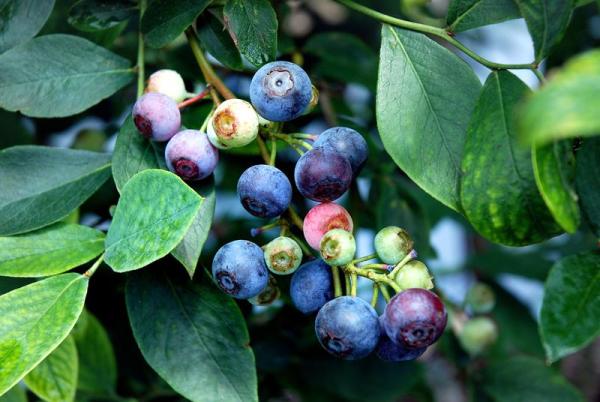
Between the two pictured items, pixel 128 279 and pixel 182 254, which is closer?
pixel 182 254

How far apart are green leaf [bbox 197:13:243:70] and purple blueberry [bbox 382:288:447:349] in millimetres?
376

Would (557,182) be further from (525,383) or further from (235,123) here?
(525,383)

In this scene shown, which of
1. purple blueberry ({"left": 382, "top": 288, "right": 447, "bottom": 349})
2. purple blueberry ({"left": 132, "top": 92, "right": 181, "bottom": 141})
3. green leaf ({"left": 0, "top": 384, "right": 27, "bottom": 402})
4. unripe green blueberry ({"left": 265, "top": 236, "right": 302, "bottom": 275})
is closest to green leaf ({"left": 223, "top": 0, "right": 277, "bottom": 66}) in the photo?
purple blueberry ({"left": 132, "top": 92, "right": 181, "bottom": 141})

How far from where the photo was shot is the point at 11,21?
100 centimetres

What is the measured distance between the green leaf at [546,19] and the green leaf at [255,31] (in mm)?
269

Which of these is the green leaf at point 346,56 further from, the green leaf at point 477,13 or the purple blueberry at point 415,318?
the purple blueberry at point 415,318

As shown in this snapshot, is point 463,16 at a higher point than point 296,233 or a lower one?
higher

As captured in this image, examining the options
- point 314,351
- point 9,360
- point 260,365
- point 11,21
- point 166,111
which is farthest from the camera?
point 314,351

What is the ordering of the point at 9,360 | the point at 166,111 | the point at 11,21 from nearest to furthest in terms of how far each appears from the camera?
the point at 9,360
the point at 166,111
the point at 11,21

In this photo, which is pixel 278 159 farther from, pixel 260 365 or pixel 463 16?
pixel 463 16

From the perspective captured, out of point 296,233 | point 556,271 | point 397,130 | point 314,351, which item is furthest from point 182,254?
point 314,351

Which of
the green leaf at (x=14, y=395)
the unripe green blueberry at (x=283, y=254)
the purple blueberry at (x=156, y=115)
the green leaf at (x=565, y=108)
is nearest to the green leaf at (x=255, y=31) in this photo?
the purple blueberry at (x=156, y=115)

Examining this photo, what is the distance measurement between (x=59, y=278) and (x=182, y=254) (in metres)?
0.14

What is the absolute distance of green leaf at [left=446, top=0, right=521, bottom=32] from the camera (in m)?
0.86
